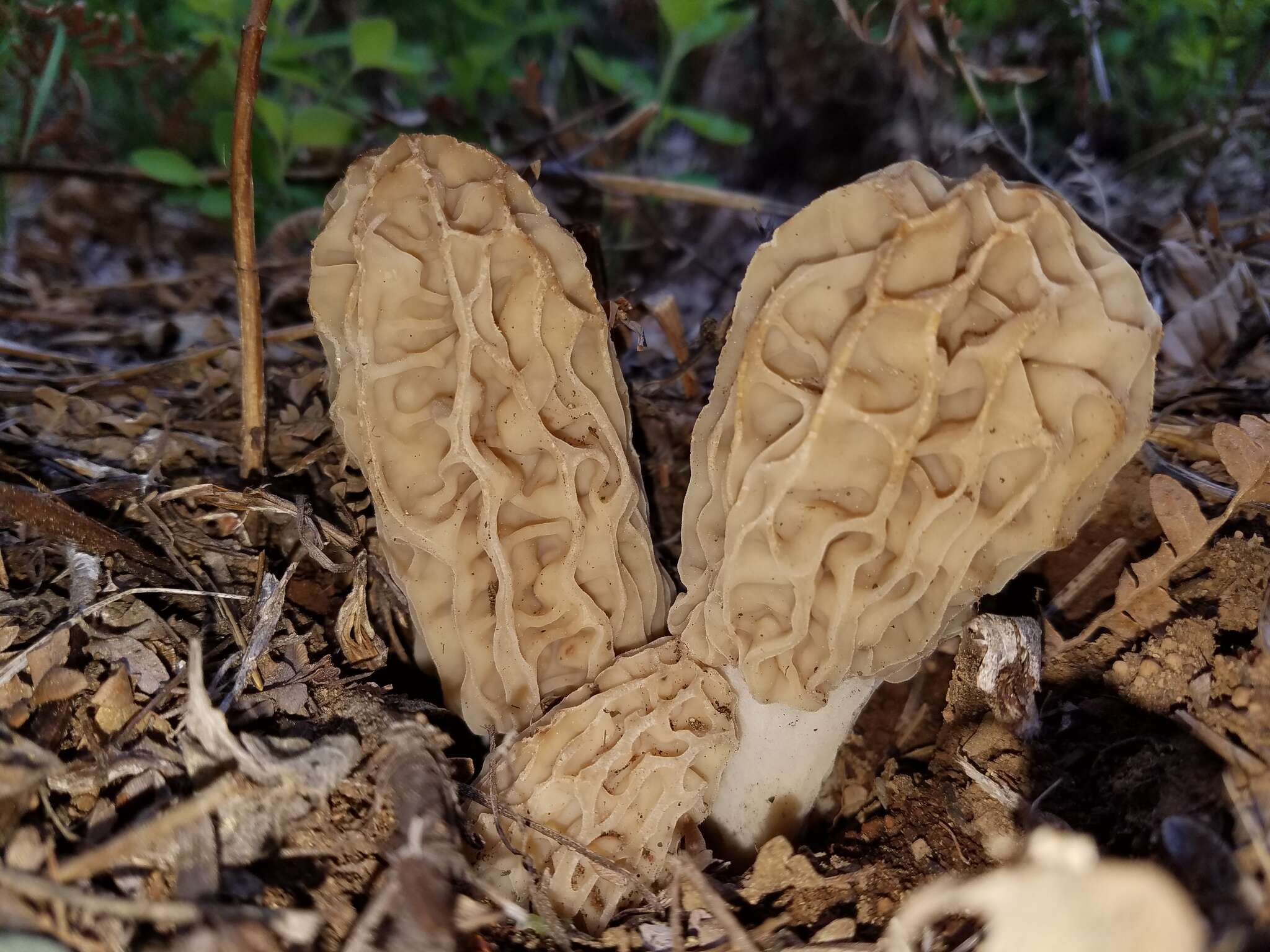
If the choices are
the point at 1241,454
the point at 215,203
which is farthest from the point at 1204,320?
the point at 215,203

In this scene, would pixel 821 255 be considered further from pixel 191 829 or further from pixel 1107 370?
pixel 191 829

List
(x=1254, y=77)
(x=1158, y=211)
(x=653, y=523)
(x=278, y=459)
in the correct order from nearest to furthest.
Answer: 1. (x=278, y=459)
2. (x=653, y=523)
3. (x=1254, y=77)
4. (x=1158, y=211)

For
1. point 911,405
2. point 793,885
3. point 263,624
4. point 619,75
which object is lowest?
point 793,885

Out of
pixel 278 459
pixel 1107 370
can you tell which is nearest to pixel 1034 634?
pixel 1107 370

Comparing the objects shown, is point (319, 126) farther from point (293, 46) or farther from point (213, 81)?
point (213, 81)

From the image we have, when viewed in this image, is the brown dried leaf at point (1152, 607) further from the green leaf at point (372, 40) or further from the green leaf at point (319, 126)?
the green leaf at point (319, 126)
